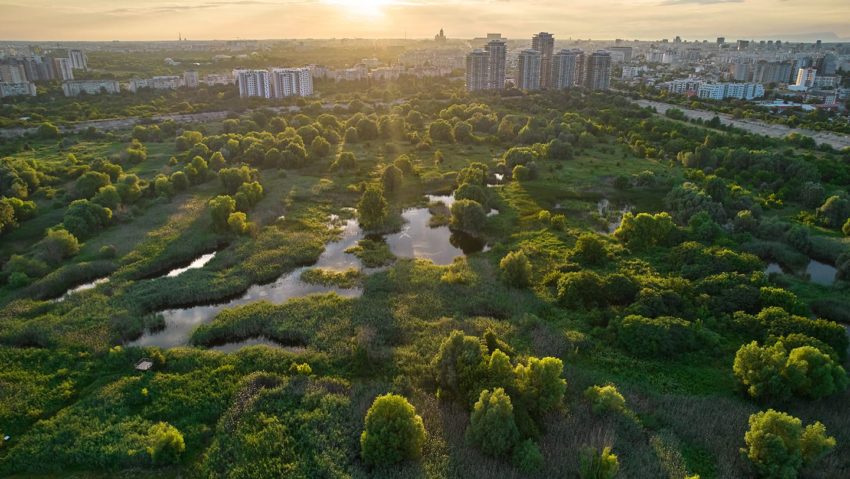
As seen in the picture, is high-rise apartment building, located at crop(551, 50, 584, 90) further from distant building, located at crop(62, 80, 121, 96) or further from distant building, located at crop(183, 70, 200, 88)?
distant building, located at crop(62, 80, 121, 96)

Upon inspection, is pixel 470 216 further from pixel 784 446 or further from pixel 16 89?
pixel 16 89

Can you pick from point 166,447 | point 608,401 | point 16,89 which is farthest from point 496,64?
point 166,447

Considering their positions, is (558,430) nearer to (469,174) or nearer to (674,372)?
(674,372)

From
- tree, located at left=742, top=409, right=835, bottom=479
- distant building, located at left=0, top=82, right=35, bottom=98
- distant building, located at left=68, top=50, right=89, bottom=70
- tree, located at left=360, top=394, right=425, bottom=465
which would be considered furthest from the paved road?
distant building, located at left=68, top=50, right=89, bottom=70

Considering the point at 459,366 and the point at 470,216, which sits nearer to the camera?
the point at 459,366

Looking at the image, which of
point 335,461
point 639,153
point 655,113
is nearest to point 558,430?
point 335,461
